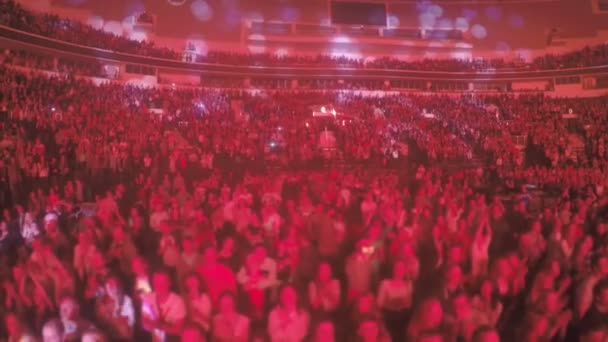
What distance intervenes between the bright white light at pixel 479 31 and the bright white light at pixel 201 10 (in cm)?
1871

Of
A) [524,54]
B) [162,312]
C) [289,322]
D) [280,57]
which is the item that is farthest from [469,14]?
[162,312]

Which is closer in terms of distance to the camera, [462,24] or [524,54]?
[524,54]

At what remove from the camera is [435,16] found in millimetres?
38812

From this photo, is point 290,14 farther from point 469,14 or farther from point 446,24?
point 469,14

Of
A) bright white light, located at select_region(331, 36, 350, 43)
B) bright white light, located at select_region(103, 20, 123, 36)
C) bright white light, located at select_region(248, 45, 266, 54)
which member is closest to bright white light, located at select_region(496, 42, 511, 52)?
bright white light, located at select_region(331, 36, 350, 43)

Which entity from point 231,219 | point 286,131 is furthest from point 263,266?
point 286,131

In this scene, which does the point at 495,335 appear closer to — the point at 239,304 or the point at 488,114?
the point at 239,304

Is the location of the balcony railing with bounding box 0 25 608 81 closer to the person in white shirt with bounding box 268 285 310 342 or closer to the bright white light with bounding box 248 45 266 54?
the bright white light with bounding box 248 45 266 54

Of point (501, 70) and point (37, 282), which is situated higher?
point (501, 70)

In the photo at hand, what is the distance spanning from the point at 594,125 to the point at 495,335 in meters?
23.5

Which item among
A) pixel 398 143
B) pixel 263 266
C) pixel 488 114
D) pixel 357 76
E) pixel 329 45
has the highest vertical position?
pixel 329 45

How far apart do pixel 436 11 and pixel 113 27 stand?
2254 centimetres

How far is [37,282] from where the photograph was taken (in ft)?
20.2

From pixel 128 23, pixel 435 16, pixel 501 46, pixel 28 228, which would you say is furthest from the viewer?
pixel 435 16
